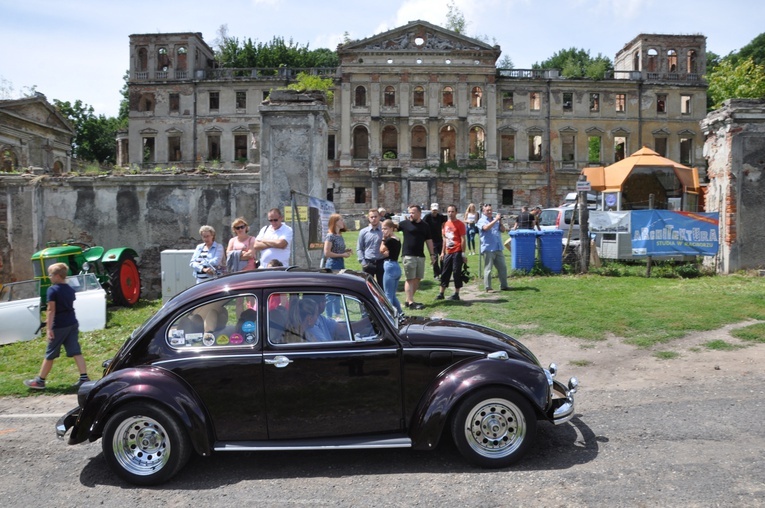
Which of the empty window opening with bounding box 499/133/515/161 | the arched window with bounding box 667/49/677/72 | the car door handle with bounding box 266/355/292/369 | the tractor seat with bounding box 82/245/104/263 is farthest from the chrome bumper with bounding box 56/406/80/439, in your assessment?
the arched window with bounding box 667/49/677/72

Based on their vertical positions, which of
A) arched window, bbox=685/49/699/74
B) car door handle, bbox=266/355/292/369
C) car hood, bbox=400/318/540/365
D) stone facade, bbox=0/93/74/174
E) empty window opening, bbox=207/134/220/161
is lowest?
car door handle, bbox=266/355/292/369

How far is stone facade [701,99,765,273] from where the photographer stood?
1434 cm

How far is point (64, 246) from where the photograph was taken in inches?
476

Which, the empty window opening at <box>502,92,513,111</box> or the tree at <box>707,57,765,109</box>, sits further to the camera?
the empty window opening at <box>502,92,513,111</box>

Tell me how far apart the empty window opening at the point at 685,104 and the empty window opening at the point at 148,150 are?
47.8 m

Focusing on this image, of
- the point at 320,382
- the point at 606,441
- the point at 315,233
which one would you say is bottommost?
the point at 606,441

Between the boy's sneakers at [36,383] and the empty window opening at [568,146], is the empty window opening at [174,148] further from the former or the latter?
the boy's sneakers at [36,383]

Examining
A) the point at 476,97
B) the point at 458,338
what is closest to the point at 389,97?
the point at 476,97

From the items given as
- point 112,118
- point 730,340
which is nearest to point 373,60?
point 112,118

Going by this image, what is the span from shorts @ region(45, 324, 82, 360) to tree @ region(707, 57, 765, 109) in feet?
173

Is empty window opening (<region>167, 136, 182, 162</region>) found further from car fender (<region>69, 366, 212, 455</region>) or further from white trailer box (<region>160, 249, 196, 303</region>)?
car fender (<region>69, 366, 212, 455</region>)

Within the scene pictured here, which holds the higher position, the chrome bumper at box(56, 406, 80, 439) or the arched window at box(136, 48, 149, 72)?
the arched window at box(136, 48, 149, 72)

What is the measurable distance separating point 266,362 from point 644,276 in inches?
464

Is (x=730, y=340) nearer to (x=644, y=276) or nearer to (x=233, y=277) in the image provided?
(x=644, y=276)
